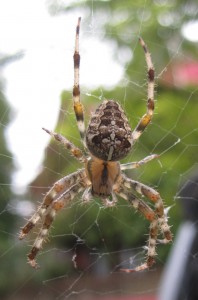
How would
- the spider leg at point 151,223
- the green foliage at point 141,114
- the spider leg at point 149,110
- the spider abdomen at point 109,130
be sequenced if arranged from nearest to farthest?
1. the spider abdomen at point 109,130
2. the spider leg at point 149,110
3. the spider leg at point 151,223
4. the green foliage at point 141,114

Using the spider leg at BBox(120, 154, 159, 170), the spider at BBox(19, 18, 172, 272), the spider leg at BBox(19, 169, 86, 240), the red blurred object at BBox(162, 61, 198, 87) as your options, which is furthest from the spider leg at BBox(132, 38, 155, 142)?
the red blurred object at BBox(162, 61, 198, 87)

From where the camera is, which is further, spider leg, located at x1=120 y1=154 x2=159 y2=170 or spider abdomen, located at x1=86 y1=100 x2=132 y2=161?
spider leg, located at x1=120 y1=154 x2=159 y2=170

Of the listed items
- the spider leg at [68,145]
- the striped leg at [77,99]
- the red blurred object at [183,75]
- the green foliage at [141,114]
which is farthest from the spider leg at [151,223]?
the red blurred object at [183,75]

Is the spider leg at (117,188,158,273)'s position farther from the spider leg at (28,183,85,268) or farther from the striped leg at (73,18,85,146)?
the striped leg at (73,18,85,146)

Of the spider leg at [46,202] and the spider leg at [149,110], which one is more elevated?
the spider leg at [149,110]

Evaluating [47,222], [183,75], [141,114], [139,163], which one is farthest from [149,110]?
[183,75]

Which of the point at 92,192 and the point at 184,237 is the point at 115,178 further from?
the point at 184,237

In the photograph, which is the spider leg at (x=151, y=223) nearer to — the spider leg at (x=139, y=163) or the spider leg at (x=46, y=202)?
the spider leg at (x=139, y=163)

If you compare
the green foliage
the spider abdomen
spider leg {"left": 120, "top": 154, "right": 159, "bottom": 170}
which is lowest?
spider leg {"left": 120, "top": 154, "right": 159, "bottom": 170}

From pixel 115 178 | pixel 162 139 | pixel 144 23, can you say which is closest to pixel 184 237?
pixel 115 178

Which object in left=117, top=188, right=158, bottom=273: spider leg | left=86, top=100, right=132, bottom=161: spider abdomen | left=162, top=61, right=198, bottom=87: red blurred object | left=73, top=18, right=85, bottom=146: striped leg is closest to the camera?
left=86, top=100, right=132, bottom=161: spider abdomen
